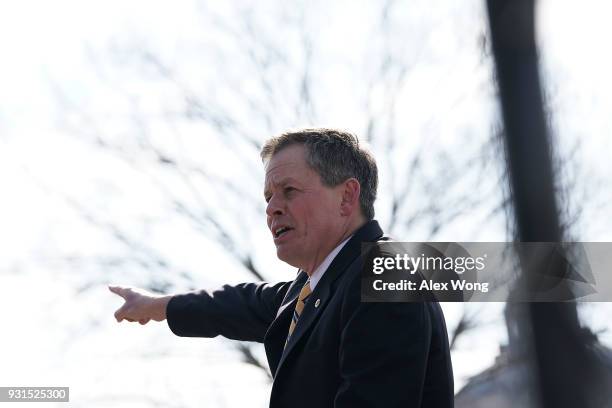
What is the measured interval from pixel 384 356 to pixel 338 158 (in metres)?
0.75

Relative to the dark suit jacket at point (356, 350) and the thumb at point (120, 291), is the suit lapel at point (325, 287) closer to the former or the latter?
the dark suit jacket at point (356, 350)

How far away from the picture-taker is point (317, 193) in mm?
2111

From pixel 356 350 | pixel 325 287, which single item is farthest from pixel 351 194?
pixel 356 350

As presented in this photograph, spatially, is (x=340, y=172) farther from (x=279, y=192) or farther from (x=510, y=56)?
(x=510, y=56)

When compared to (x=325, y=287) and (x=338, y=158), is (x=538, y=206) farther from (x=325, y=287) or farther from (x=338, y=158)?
(x=325, y=287)

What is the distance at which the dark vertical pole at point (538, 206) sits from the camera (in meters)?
2.24

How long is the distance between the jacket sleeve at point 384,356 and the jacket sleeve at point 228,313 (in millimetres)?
809

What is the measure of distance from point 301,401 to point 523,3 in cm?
181

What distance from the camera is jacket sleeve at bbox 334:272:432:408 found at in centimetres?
156

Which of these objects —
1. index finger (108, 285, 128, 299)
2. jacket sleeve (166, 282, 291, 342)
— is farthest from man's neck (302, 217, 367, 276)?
index finger (108, 285, 128, 299)

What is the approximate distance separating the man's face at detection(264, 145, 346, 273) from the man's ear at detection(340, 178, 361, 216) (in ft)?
0.05

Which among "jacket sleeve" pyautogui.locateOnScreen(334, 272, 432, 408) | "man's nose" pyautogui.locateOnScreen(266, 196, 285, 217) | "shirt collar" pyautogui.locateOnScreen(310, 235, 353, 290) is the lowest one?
"jacket sleeve" pyautogui.locateOnScreen(334, 272, 432, 408)

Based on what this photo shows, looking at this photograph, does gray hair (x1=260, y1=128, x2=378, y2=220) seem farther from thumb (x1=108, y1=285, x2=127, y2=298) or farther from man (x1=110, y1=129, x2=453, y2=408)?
thumb (x1=108, y1=285, x2=127, y2=298)

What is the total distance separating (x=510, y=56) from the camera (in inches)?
100.0
